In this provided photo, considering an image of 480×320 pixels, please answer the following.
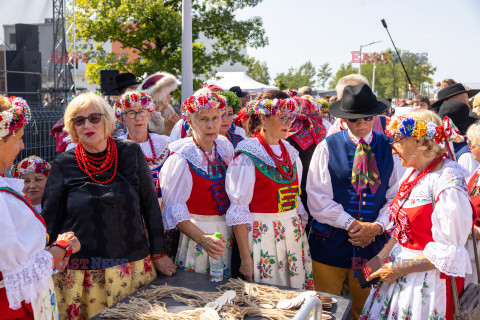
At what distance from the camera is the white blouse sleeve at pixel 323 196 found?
3.24 m

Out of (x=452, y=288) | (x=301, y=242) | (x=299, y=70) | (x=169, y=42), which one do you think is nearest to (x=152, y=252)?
(x=301, y=242)

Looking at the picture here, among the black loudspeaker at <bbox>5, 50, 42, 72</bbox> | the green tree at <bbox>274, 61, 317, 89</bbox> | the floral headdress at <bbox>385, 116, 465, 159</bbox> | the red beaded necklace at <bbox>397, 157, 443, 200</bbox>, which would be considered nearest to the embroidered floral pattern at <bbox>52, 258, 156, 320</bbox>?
the red beaded necklace at <bbox>397, 157, 443, 200</bbox>

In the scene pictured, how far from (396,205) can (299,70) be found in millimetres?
53325

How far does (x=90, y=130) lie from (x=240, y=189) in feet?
3.34

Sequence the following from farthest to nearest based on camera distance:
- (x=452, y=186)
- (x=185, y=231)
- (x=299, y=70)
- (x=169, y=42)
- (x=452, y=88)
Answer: (x=299, y=70)
(x=169, y=42)
(x=452, y=88)
(x=185, y=231)
(x=452, y=186)

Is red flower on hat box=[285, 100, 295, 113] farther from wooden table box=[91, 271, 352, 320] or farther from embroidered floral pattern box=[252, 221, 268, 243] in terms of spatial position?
wooden table box=[91, 271, 352, 320]

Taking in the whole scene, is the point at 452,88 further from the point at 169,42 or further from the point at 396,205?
the point at 169,42

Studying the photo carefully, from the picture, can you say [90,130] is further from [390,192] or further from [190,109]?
[390,192]

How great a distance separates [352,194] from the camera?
130 inches

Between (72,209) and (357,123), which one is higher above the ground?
(357,123)

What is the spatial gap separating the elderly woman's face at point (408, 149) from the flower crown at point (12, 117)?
6.74 ft

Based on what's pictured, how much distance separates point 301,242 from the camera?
3.21m

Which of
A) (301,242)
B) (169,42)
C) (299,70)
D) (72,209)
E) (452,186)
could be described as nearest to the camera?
(452,186)

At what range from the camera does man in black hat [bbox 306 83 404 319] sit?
326 centimetres
